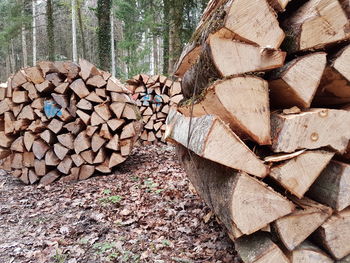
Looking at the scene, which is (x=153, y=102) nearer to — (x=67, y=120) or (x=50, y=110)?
(x=67, y=120)

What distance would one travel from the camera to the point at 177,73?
325 cm

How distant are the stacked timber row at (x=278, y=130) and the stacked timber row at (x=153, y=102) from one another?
5.35 meters

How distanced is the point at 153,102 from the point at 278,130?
5.73 m

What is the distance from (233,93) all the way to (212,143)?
1.17 feet

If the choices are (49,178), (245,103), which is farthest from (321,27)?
(49,178)

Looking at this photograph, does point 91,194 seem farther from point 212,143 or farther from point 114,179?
point 212,143

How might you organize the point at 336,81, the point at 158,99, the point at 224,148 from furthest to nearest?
1. the point at 158,99
2. the point at 336,81
3. the point at 224,148

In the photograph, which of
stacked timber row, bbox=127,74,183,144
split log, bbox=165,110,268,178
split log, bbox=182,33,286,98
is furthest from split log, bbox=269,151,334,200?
stacked timber row, bbox=127,74,183,144

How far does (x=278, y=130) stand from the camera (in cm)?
183

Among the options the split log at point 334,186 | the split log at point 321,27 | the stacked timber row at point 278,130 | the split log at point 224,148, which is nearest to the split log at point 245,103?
the stacked timber row at point 278,130

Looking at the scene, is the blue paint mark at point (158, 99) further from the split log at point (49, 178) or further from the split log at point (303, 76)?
the split log at point (303, 76)

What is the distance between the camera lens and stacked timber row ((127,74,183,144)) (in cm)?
731

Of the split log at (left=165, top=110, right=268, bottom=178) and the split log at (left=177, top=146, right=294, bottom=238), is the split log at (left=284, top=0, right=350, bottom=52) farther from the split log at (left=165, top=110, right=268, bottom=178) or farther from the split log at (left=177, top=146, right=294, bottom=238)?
the split log at (left=177, top=146, right=294, bottom=238)

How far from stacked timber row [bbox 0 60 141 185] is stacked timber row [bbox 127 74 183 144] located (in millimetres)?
2138
